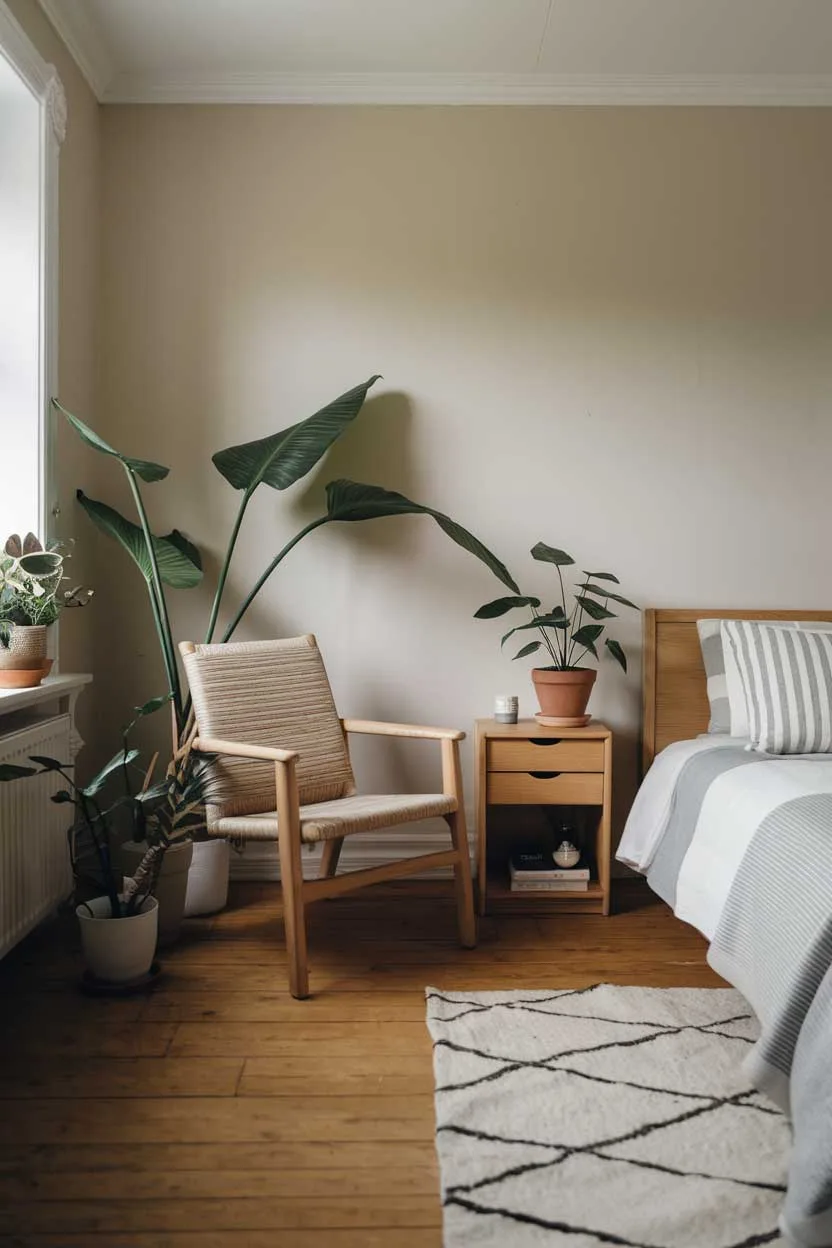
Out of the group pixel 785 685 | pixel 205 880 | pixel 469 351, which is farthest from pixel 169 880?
pixel 469 351

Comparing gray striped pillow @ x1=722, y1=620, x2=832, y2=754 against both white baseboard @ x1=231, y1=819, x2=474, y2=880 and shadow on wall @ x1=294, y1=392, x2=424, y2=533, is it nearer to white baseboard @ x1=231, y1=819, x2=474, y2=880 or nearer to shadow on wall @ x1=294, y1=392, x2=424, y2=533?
white baseboard @ x1=231, y1=819, x2=474, y2=880

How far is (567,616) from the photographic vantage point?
3441 mm

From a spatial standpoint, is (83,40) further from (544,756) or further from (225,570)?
(544,756)

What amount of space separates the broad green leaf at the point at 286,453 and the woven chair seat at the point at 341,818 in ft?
3.40

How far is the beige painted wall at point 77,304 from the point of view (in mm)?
3029

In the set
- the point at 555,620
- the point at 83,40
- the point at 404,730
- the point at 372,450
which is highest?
the point at 83,40

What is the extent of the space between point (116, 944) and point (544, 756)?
1374 mm

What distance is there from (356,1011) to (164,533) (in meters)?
1.79

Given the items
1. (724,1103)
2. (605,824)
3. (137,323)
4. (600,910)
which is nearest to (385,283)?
(137,323)

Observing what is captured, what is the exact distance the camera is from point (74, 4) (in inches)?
114

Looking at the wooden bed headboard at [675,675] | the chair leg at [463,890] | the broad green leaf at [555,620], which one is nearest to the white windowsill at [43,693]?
the chair leg at [463,890]

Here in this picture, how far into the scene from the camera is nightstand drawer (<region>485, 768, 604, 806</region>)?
3.08 m

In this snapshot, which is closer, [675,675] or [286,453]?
[286,453]

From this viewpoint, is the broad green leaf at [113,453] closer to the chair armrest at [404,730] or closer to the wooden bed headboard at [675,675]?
the chair armrest at [404,730]
